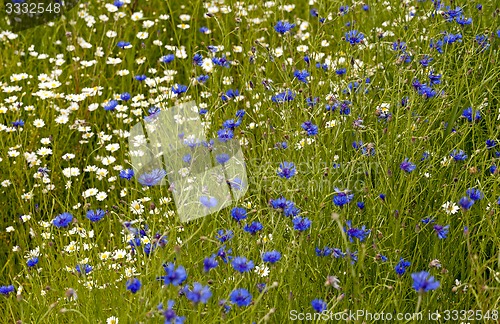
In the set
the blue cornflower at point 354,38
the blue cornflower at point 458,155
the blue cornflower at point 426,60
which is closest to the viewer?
the blue cornflower at point 458,155

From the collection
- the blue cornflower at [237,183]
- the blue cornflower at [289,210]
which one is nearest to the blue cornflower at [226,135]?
the blue cornflower at [237,183]

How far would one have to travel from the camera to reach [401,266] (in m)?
2.19

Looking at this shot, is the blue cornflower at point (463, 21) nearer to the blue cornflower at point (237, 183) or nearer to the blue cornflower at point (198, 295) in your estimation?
the blue cornflower at point (237, 183)

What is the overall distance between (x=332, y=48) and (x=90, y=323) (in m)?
2.26

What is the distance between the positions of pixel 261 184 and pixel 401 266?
627 millimetres

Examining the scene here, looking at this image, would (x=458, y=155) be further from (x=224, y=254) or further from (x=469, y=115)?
(x=224, y=254)

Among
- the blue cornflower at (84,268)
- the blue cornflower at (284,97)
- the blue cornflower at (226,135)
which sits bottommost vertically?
the blue cornflower at (84,268)

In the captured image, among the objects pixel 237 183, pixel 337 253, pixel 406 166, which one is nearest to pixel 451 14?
pixel 406 166

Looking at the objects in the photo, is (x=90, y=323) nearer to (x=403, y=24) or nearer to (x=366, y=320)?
(x=366, y=320)

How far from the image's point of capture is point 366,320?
6.93 ft

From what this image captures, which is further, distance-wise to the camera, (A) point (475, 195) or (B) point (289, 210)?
(A) point (475, 195)

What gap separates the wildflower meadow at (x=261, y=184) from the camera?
2.19m

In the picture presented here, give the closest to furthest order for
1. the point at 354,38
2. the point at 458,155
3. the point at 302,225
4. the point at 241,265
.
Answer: the point at 241,265 → the point at 302,225 → the point at 458,155 → the point at 354,38

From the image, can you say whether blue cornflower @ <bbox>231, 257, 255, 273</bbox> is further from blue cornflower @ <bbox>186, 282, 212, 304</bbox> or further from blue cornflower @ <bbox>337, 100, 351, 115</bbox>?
blue cornflower @ <bbox>337, 100, 351, 115</bbox>
